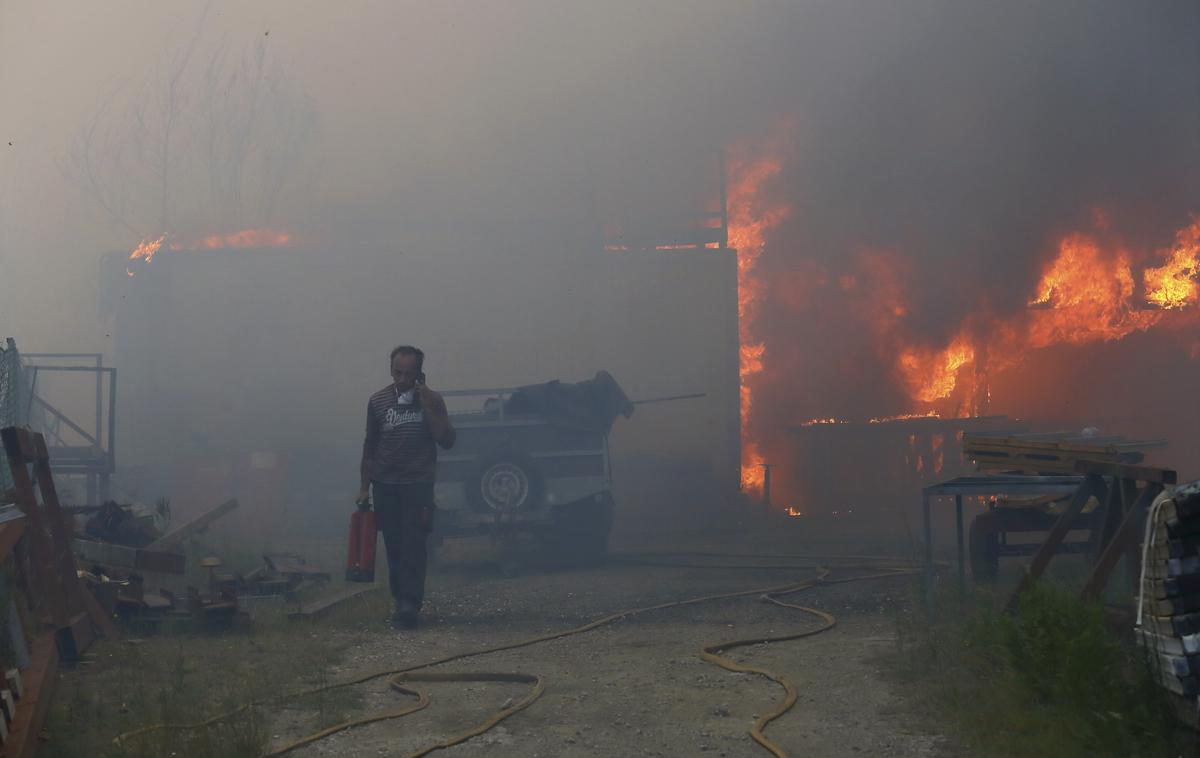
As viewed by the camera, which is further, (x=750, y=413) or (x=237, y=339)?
(x=237, y=339)

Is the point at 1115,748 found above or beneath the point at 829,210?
beneath

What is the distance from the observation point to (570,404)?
13.0 meters

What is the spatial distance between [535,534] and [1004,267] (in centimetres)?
1383

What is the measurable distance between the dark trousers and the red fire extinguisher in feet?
0.38

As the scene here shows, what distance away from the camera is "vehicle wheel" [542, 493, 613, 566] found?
1270 cm

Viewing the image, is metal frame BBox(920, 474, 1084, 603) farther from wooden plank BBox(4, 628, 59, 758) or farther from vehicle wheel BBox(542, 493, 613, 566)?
vehicle wheel BBox(542, 493, 613, 566)

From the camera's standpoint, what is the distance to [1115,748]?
149 inches

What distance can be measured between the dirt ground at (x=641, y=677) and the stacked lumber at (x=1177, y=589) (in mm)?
952

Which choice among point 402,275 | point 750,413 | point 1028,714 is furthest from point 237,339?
point 1028,714

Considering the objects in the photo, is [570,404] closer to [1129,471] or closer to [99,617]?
[99,617]

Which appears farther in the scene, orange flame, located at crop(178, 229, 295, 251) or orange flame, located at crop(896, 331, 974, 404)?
orange flame, located at crop(178, 229, 295, 251)

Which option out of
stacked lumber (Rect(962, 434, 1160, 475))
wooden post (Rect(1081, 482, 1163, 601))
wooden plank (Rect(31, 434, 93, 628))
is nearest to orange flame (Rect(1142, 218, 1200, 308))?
stacked lumber (Rect(962, 434, 1160, 475))

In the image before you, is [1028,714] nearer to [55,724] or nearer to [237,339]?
[55,724]

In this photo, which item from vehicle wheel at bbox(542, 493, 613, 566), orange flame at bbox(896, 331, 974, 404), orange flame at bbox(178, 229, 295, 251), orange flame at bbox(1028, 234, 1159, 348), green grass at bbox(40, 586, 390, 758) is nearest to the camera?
green grass at bbox(40, 586, 390, 758)
